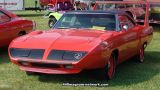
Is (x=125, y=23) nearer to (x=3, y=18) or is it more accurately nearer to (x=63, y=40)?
(x=63, y=40)

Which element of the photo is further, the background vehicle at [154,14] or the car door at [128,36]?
the background vehicle at [154,14]

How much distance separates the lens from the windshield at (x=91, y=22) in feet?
27.8

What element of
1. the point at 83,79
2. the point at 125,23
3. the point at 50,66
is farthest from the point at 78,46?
the point at 125,23

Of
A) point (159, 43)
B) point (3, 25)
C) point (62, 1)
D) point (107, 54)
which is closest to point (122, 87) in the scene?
point (107, 54)

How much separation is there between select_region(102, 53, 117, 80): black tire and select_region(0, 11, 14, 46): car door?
3319 mm

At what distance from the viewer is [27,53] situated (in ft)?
24.0

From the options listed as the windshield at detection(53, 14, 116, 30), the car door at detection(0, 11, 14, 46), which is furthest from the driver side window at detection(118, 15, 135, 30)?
the car door at detection(0, 11, 14, 46)

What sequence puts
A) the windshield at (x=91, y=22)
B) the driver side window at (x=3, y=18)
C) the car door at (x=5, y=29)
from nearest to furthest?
the windshield at (x=91, y=22)
the car door at (x=5, y=29)
the driver side window at (x=3, y=18)

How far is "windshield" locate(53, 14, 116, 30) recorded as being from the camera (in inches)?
334

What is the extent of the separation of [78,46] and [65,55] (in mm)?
275

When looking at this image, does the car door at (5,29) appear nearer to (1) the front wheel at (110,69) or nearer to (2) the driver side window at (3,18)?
(2) the driver side window at (3,18)

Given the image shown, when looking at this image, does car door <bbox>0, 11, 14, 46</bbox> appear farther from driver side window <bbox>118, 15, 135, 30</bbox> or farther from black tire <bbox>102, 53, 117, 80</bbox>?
black tire <bbox>102, 53, 117, 80</bbox>

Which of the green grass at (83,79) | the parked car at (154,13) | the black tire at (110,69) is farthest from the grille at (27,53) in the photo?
the parked car at (154,13)

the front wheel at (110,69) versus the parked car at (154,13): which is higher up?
the parked car at (154,13)
